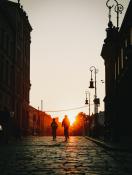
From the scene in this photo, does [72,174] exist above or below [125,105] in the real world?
below

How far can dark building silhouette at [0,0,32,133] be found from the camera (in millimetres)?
44562

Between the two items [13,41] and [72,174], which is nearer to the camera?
[72,174]

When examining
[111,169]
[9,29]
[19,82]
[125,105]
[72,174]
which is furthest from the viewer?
[19,82]

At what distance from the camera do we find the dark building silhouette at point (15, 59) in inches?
1754

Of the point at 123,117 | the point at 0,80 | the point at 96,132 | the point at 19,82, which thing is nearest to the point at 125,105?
the point at 123,117

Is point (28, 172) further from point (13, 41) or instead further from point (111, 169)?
point (13, 41)

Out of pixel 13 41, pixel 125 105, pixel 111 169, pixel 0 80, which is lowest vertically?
pixel 111 169

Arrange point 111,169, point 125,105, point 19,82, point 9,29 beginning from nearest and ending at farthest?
1. point 111,169
2. point 125,105
3. point 9,29
4. point 19,82

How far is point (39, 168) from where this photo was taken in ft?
32.8

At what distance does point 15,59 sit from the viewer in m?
51.2

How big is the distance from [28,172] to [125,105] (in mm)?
22405

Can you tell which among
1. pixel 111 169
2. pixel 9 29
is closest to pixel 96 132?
pixel 9 29

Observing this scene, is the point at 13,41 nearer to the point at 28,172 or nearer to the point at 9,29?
the point at 9,29

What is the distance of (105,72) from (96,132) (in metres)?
18.4
